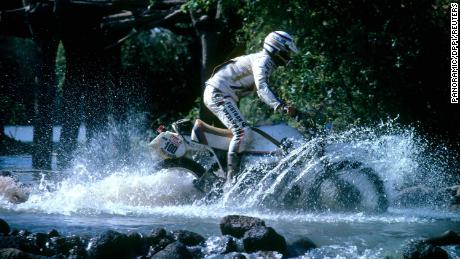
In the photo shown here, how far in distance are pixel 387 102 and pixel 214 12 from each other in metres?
4.18

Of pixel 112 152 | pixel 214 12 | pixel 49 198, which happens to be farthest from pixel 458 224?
pixel 112 152

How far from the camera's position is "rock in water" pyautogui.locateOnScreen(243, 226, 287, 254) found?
6.65 metres

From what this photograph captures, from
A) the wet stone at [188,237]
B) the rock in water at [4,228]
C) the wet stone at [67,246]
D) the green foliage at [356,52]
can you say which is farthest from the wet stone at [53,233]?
the green foliage at [356,52]

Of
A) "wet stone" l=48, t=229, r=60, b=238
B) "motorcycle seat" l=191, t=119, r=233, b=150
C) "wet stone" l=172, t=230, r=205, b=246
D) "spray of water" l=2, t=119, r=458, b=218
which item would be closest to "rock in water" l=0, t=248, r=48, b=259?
"wet stone" l=48, t=229, r=60, b=238

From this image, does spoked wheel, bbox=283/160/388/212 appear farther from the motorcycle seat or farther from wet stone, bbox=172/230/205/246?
wet stone, bbox=172/230/205/246

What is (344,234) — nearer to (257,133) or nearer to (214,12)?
(257,133)

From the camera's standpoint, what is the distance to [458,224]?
8.56m

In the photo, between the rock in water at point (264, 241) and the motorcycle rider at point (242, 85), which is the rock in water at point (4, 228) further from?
the motorcycle rider at point (242, 85)

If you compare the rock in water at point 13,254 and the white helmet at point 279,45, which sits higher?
the white helmet at point 279,45

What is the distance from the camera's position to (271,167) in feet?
28.6

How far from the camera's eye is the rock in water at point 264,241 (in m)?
6.65

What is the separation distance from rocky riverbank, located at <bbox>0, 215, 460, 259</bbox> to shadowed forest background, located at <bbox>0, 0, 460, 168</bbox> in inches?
102

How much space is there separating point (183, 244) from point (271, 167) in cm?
244

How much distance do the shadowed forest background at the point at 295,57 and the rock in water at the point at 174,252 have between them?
3329mm
